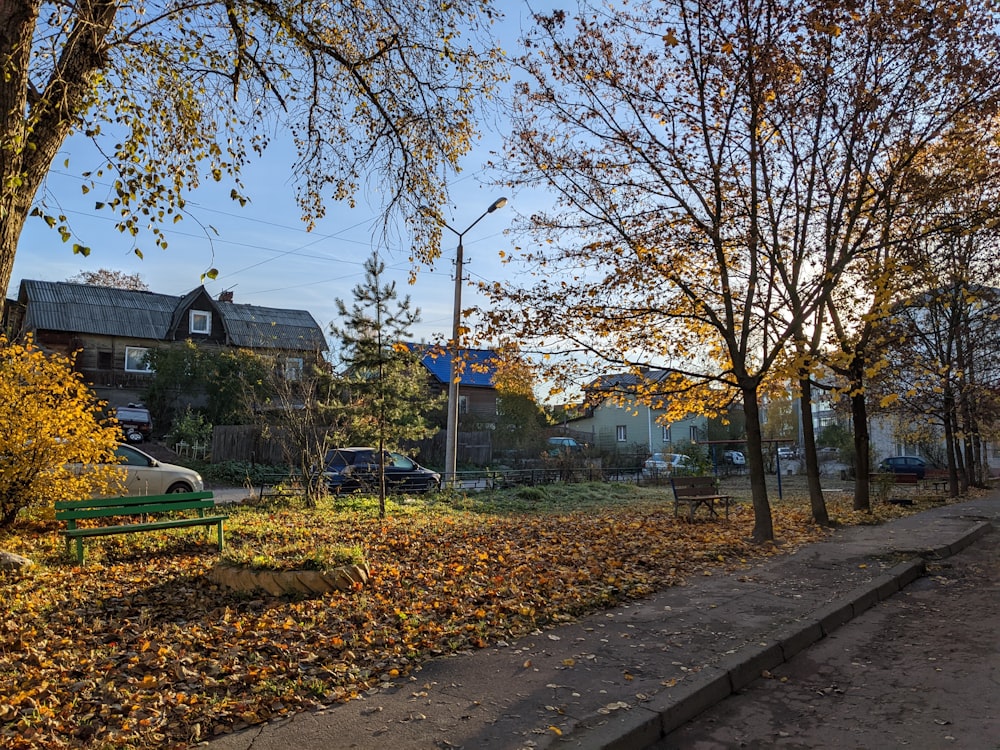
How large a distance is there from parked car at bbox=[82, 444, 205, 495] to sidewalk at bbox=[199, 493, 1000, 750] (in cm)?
1094

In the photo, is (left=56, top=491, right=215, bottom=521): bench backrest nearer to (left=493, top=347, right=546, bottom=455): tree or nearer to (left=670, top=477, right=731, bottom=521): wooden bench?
(left=670, top=477, right=731, bottom=521): wooden bench

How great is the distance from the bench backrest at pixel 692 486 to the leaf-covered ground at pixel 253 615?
8.18ft

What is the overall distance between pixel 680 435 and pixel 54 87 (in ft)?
181

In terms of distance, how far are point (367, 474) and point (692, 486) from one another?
8.19 m

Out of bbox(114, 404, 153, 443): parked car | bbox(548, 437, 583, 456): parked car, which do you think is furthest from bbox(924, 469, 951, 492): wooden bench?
bbox(114, 404, 153, 443): parked car

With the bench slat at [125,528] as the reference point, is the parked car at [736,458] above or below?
above

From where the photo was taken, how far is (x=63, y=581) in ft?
24.4

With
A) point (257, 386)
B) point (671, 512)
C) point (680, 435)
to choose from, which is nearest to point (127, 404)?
point (257, 386)

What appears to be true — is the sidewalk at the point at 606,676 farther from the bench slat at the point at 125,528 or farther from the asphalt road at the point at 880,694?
the bench slat at the point at 125,528

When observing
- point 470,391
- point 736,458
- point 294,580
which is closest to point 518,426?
point 470,391

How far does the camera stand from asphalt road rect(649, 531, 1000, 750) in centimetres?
419

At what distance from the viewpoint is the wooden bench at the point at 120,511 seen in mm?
8312

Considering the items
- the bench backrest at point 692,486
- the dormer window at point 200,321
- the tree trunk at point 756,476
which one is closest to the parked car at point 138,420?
the dormer window at point 200,321

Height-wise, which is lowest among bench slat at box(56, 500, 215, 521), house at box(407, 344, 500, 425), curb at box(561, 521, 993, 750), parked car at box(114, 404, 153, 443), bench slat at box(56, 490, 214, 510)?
curb at box(561, 521, 993, 750)
